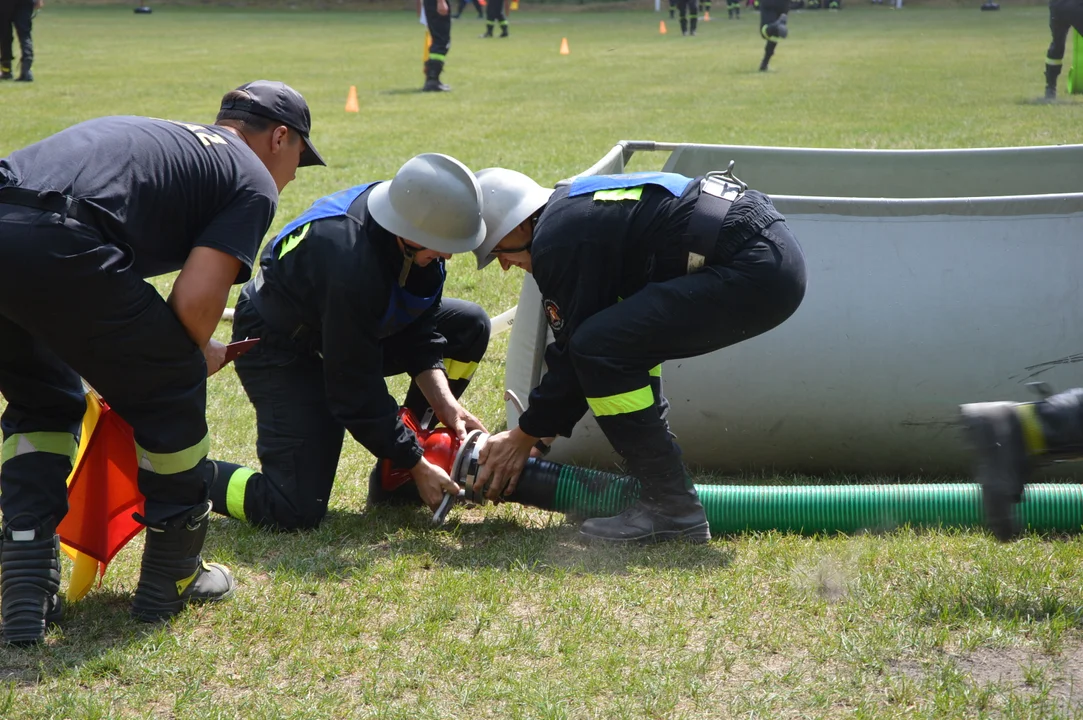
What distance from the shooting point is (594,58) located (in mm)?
25484

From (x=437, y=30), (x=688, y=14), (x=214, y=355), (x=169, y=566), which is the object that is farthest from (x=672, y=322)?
(x=688, y=14)

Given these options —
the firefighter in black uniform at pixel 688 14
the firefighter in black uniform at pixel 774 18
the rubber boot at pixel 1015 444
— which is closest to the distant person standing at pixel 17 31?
the firefighter in black uniform at pixel 774 18

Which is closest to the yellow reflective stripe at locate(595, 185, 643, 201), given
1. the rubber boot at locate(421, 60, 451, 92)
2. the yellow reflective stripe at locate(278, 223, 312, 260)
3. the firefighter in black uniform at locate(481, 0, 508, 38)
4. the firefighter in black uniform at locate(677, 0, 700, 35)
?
the yellow reflective stripe at locate(278, 223, 312, 260)

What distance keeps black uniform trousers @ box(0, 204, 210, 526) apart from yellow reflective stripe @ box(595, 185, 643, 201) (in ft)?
4.60

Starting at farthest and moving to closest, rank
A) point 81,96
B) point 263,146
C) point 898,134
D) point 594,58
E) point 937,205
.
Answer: point 594,58 < point 81,96 < point 898,134 < point 937,205 < point 263,146

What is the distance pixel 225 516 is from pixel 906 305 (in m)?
2.73

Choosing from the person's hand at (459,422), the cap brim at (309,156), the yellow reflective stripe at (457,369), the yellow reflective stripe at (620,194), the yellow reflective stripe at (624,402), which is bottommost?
the person's hand at (459,422)

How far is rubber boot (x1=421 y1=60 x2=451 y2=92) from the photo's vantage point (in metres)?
18.6

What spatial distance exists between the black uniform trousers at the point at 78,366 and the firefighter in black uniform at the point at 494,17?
28.7 metres

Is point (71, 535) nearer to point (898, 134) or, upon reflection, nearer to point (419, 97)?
point (898, 134)

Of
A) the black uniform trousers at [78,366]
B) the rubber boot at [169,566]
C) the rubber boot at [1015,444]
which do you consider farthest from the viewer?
the rubber boot at [169,566]

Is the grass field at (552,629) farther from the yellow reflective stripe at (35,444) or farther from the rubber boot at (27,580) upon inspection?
the yellow reflective stripe at (35,444)

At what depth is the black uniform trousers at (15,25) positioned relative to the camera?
17.0m

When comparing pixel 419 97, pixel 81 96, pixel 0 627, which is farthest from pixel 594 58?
pixel 0 627
